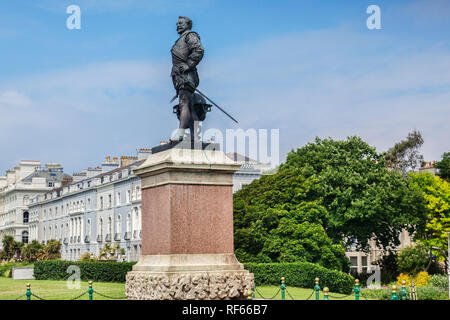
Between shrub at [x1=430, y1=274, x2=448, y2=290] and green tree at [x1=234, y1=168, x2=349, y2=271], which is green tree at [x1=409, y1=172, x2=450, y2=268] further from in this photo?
green tree at [x1=234, y1=168, x2=349, y2=271]

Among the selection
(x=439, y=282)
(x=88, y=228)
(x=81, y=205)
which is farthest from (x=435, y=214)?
(x=81, y=205)

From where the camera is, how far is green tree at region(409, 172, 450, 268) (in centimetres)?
5756

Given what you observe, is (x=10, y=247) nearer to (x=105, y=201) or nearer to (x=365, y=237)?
(x=105, y=201)

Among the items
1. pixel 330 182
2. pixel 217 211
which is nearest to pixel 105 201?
pixel 330 182

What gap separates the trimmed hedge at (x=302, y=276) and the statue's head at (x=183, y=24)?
2607 centimetres

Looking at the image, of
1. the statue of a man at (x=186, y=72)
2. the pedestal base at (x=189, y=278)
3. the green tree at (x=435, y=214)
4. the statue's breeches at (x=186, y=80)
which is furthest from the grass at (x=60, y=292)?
the green tree at (x=435, y=214)

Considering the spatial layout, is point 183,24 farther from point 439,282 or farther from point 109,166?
point 109,166

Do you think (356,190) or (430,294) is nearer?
(430,294)

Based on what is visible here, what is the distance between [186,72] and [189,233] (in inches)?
136

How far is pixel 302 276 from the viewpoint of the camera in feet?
125

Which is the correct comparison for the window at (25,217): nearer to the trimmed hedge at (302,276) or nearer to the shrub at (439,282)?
the trimmed hedge at (302,276)

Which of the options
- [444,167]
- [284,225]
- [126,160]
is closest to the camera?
[284,225]

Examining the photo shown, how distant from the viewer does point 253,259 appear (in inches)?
1726

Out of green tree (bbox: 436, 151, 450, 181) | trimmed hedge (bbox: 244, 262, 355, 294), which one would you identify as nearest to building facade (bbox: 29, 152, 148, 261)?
trimmed hedge (bbox: 244, 262, 355, 294)
